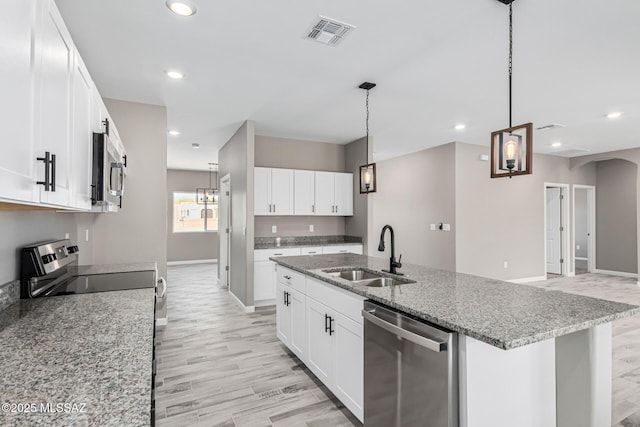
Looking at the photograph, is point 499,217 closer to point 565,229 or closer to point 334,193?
point 565,229

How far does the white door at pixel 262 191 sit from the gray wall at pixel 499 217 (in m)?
3.37

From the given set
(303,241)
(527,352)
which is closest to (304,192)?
(303,241)

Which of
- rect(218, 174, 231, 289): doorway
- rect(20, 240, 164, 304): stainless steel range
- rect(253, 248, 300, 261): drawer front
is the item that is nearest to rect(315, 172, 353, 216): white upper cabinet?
rect(253, 248, 300, 261): drawer front

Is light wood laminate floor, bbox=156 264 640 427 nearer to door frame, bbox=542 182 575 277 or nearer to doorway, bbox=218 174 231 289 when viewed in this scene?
doorway, bbox=218 174 231 289

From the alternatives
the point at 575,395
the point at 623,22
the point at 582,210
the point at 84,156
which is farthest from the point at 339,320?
the point at 582,210

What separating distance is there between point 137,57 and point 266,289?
3.30 m

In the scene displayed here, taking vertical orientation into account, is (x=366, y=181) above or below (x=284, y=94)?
below

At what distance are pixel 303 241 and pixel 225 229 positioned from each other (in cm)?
161

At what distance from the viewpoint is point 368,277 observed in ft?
9.14

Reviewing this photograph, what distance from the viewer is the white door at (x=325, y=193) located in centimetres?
565

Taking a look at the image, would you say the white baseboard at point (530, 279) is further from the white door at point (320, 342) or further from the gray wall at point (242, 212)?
the white door at point (320, 342)

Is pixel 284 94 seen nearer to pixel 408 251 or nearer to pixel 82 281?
pixel 82 281

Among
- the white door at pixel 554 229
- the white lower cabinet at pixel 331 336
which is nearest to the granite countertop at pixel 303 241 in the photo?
the white lower cabinet at pixel 331 336

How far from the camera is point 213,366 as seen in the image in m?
2.99
